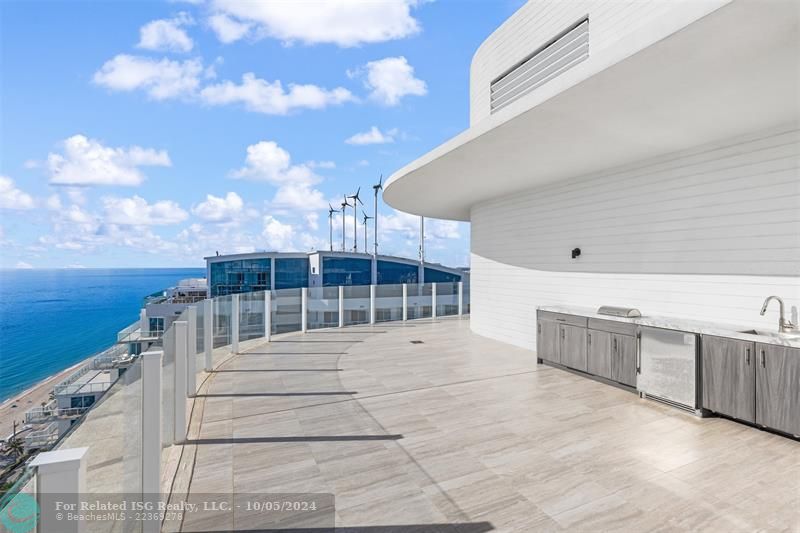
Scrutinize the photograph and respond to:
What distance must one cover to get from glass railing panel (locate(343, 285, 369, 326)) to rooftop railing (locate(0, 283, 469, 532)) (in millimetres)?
2101

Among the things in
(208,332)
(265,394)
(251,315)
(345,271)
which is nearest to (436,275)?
(345,271)

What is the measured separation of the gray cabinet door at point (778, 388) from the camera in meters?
3.50

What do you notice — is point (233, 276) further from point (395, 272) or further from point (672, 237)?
point (672, 237)

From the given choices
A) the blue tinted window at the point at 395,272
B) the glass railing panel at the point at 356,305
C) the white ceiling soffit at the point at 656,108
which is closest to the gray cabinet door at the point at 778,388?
the white ceiling soffit at the point at 656,108

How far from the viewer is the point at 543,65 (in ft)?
22.9

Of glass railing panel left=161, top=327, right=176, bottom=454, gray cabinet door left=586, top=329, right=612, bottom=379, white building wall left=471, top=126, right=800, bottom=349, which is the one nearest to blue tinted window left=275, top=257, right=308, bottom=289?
white building wall left=471, top=126, right=800, bottom=349

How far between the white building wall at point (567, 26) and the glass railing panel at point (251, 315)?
19.6ft

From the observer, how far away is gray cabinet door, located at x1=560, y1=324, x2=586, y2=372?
5.73 metres

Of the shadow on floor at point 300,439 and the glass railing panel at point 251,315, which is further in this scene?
the glass railing panel at point 251,315

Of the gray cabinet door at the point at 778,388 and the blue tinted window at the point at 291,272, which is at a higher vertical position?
the blue tinted window at the point at 291,272

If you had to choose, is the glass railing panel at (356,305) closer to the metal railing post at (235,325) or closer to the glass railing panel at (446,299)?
the glass railing panel at (446,299)

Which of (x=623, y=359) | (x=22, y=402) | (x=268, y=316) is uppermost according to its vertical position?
(x=268, y=316)

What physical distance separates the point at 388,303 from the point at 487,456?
8.55 meters

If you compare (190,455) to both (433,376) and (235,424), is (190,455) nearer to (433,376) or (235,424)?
(235,424)
